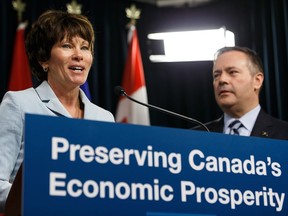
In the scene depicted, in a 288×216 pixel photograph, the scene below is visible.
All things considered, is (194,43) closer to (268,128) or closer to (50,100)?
(268,128)

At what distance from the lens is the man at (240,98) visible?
12.1ft

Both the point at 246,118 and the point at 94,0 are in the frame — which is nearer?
the point at 246,118

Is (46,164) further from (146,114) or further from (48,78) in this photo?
(146,114)

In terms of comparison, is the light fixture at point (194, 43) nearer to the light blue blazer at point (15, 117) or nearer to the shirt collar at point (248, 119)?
the shirt collar at point (248, 119)

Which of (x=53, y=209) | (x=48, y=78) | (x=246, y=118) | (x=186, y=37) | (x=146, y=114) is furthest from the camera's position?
(x=146, y=114)

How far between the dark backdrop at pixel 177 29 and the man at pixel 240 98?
1.46m

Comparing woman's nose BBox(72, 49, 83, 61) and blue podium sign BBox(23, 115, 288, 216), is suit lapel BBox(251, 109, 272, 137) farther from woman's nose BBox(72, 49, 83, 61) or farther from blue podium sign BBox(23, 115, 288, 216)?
blue podium sign BBox(23, 115, 288, 216)

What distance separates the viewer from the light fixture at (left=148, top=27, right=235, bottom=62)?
496 cm

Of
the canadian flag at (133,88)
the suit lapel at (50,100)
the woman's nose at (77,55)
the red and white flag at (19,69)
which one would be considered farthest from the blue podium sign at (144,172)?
the red and white flag at (19,69)

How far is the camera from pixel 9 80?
527 centimetres

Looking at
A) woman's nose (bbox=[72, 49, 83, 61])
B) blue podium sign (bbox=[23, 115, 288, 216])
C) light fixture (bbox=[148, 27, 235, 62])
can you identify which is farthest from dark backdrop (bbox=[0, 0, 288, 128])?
blue podium sign (bbox=[23, 115, 288, 216])

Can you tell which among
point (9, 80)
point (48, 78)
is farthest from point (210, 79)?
point (48, 78)

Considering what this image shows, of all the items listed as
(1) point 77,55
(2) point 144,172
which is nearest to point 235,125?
(1) point 77,55

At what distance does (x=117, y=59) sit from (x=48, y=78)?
11.7 feet
